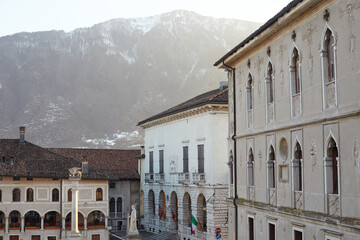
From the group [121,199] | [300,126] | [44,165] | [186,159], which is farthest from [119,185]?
[300,126]

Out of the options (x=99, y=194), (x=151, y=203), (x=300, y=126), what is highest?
(x=300, y=126)

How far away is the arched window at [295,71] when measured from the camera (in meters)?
19.0

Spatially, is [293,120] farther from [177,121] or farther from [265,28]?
[177,121]

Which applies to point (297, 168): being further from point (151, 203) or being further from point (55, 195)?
point (151, 203)

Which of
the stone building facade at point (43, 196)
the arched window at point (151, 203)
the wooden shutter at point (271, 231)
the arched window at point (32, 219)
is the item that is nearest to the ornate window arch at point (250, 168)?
the wooden shutter at point (271, 231)

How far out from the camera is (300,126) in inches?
727

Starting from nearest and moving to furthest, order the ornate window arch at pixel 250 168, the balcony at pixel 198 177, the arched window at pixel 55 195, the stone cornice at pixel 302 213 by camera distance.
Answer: the stone cornice at pixel 302 213
the ornate window arch at pixel 250 168
the balcony at pixel 198 177
the arched window at pixel 55 195

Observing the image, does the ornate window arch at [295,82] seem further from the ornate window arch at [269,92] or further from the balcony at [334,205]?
the balcony at [334,205]

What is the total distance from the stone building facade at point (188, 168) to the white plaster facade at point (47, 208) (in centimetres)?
511

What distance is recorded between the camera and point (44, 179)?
2005 inches

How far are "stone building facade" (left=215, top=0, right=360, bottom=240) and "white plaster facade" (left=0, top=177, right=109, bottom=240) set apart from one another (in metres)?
28.5

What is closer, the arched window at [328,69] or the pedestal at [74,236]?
the arched window at [328,69]

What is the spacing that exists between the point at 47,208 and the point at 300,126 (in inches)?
1457

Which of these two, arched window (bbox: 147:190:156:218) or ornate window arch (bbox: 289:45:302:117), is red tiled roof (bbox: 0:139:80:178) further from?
ornate window arch (bbox: 289:45:302:117)
